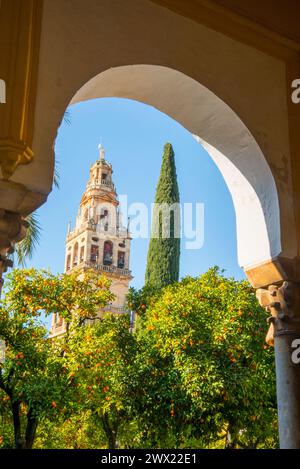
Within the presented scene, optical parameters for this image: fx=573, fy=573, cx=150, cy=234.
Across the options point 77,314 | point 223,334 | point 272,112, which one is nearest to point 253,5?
point 272,112

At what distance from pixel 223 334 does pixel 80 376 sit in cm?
312

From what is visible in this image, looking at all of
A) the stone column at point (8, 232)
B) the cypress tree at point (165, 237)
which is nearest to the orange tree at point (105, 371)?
the cypress tree at point (165, 237)

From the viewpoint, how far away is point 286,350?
142 inches

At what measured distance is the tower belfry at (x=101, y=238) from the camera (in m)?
44.7

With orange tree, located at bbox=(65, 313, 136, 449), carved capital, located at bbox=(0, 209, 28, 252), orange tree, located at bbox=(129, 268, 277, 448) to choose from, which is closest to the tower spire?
orange tree, located at bbox=(65, 313, 136, 449)

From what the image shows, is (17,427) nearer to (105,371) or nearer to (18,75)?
(105,371)

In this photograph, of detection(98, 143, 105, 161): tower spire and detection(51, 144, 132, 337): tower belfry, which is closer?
detection(51, 144, 132, 337): tower belfry

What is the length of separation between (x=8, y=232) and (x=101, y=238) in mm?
43689

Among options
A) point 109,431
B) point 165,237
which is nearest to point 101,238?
point 165,237

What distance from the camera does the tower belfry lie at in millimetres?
44688

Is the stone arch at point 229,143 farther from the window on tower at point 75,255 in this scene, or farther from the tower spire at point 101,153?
the window on tower at point 75,255

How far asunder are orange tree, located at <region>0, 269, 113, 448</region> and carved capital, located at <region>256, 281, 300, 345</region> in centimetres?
806

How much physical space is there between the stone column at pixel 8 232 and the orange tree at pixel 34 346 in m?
8.49

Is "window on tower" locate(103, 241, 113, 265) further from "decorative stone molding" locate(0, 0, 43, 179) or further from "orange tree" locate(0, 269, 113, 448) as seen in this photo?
"decorative stone molding" locate(0, 0, 43, 179)
